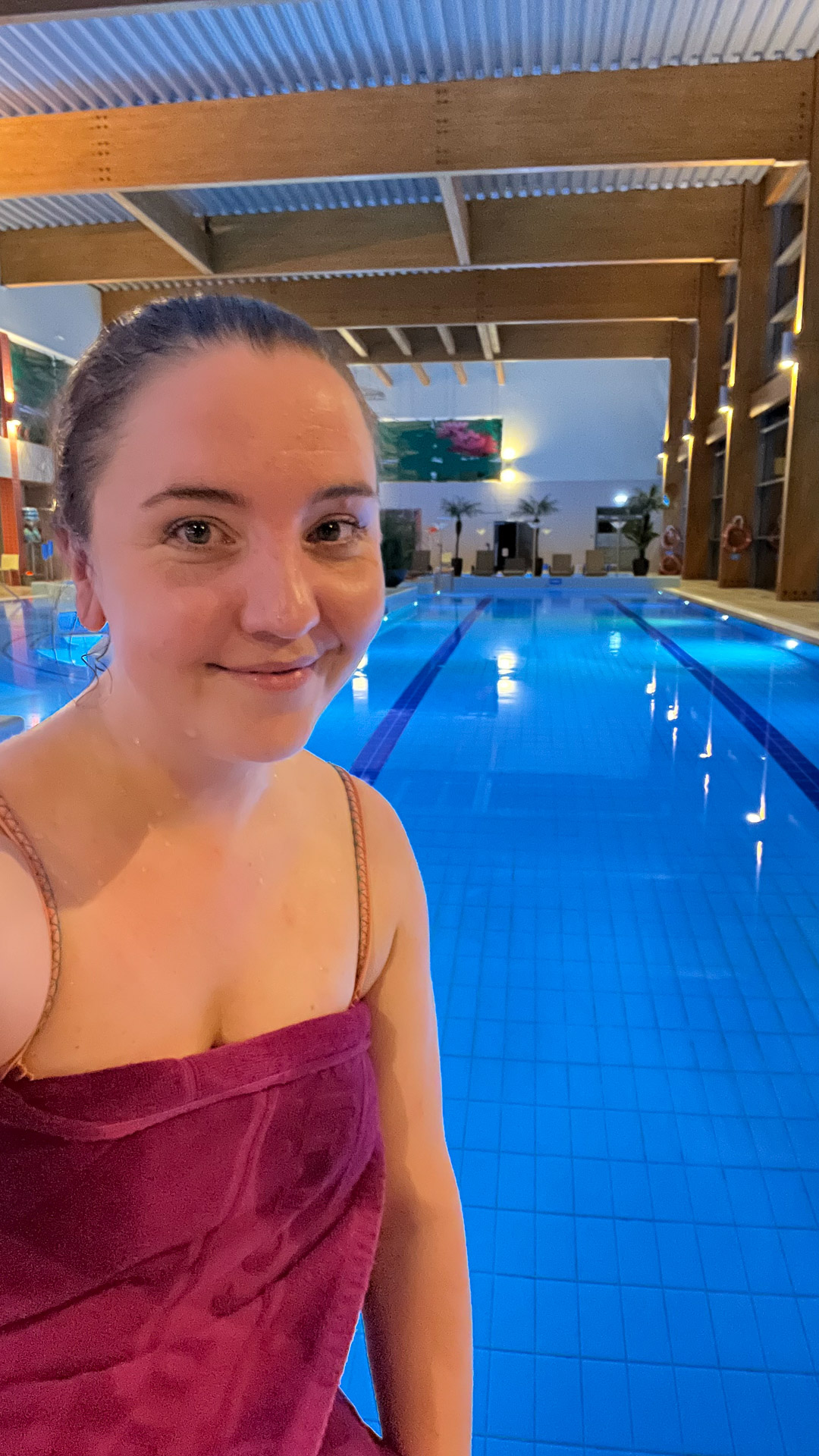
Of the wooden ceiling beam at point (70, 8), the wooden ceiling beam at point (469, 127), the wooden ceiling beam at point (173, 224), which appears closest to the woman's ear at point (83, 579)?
the wooden ceiling beam at point (70, 8)

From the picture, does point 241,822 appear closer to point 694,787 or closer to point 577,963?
point 577,963

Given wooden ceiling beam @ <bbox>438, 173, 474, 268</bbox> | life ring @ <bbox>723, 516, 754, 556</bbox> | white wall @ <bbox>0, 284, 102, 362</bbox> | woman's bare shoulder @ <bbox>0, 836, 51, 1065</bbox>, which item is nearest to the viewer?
woman's bare shoulder @ <bbox>0, 836, 51, 1065</bbox>

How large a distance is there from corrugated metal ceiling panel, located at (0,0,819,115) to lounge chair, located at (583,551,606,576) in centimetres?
1471

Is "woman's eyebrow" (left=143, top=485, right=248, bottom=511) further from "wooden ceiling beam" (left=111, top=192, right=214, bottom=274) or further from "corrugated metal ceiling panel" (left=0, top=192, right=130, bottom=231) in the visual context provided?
"corrugated metal ceiling panel" (left=0, top=192, right=130, bottom=231)

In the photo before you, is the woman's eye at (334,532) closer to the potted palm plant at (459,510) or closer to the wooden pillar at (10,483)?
the wooden pillar at (10,483)

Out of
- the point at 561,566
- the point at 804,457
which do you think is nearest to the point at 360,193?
the point at 804,457

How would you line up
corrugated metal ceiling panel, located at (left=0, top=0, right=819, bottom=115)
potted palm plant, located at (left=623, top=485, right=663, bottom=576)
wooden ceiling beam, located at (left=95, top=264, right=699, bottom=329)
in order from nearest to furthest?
corrugated metal ceiling panel, located at (left=0, top=0, right=819, bottom=115) < wooden ceiling beam, located at (left=95, top=264, right=699, bottom=329) < potted palm plant, located at (left=623, top=485, right=663, bottom=576)

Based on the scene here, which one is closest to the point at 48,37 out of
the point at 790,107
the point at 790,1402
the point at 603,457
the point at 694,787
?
the point at 790,107

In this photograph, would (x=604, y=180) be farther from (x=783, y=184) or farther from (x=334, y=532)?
(x=334, y=532)

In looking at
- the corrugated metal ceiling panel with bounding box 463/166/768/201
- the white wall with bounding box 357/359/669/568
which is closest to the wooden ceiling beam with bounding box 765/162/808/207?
the corrugated metal ceiling panel with bounding box 463/166/768/201

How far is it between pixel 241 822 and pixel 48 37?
789cm

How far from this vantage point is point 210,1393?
67cm

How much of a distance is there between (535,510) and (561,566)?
194 cm

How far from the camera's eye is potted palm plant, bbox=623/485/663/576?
20.8m
